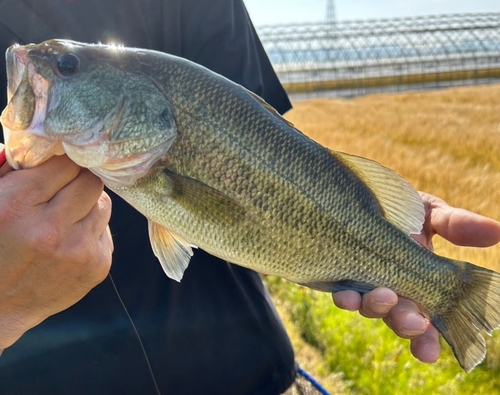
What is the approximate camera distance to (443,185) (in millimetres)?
7512

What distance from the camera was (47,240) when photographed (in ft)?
4.82

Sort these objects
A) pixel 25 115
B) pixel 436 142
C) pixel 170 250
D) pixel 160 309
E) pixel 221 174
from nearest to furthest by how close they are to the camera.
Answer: pixel 25 115 → pixel 221 174 → pixel 170 250 → pixel 160 309 → pixel 436 142

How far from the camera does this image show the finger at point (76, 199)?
148cm

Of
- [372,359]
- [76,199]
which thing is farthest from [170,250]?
[372,359]

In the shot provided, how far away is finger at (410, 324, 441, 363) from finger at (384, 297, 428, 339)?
9 cm

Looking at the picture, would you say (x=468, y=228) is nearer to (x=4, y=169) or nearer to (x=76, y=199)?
(x=76, y=199)

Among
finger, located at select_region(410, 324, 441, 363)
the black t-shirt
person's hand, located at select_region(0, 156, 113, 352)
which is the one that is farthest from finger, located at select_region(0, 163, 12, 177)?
finger, located at select_region(410, 324, 441, 363)

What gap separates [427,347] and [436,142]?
10.2 m

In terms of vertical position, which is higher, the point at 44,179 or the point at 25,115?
the point at 25,115

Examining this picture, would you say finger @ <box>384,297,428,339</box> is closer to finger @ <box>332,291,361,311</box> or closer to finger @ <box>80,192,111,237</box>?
finger @ <box>332,291,361,311</box>

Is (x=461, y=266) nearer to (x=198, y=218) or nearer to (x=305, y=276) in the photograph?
(x=305, y=276)

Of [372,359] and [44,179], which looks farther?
[372,359]

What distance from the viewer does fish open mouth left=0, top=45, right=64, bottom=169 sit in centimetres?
154

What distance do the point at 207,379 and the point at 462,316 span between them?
1281 mm
